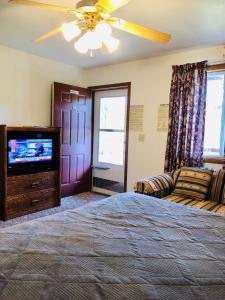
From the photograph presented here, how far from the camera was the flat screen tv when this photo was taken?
3.31 metres

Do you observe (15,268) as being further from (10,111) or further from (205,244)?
(10,111)

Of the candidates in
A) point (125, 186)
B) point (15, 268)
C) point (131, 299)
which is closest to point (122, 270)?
point (131, 299)

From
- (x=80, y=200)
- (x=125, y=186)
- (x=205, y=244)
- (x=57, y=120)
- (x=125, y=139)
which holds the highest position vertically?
(x=57, y=120)

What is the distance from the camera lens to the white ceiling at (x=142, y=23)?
7.35 ft

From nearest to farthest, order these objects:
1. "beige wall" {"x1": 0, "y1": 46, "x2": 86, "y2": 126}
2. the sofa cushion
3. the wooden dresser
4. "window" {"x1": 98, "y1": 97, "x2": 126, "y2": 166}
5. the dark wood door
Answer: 1. the sofa cushion
2. the wooden dresser
3. "beige wall" {"x1": 0, "y1": 46, "x2": 86, "y2": 126}
4. the dark wood door
5. "window" {"x1": 98, "y1": 97, "x2": 126, "y2": 166}

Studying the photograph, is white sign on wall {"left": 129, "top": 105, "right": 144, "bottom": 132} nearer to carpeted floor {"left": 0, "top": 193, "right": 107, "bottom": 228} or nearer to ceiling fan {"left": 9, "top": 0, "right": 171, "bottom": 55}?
carpeted floor {"left": 0, "top": 193, "right": 107, "bottom": 228}

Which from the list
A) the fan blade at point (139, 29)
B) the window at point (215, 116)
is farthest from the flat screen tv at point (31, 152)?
the window at point (215, 116)

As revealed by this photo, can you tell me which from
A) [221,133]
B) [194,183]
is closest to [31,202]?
[194,183]

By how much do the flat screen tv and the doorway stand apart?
1.13 meters

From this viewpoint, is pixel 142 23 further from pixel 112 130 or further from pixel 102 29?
pixel 112 130

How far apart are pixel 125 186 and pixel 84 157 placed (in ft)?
3.30

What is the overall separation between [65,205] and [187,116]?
7.78 ft

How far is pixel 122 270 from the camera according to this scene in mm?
1104

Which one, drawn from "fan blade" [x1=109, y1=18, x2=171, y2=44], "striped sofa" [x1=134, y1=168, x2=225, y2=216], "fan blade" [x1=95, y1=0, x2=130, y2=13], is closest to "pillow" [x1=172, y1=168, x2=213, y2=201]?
"striped sofa" [x1=134, y1=168, x2=225, y2=216]
